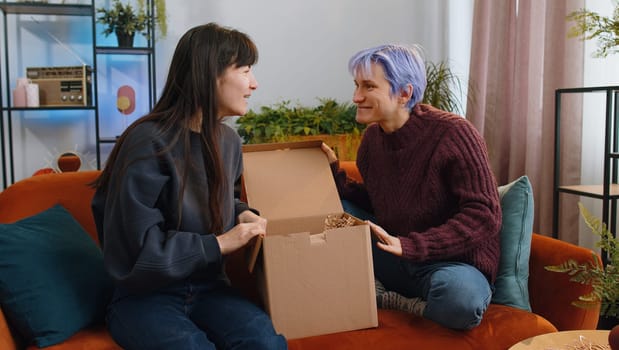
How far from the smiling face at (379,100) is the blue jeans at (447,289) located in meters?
0.45

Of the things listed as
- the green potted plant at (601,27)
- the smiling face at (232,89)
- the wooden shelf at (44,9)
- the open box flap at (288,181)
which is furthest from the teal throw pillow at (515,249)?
the wooden shelf at (44,9)

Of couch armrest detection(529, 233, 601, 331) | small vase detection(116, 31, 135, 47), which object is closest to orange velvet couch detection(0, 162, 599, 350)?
couch armrest detection(529, 233, 601, 331)

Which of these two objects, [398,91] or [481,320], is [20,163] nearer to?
[398,91]

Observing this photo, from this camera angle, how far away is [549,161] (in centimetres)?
296

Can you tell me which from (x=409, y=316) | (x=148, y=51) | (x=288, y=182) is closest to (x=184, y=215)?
(x=288, y=182)

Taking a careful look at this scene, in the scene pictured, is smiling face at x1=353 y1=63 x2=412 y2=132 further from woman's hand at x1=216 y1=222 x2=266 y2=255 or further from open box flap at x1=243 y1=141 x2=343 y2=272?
woman's hand at x1=216 y1=222 x2=266 y2=255

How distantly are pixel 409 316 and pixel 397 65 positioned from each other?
0.78m

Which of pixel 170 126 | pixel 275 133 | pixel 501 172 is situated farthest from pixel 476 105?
pixel 170 126

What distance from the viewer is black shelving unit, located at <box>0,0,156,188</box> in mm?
3750

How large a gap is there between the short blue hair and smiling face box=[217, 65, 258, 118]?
1.39ft

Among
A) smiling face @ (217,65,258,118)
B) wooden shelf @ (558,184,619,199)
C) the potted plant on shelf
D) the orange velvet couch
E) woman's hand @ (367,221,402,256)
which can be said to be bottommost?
the orange velvet couch

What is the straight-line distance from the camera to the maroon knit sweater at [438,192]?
Answer: 1732mm

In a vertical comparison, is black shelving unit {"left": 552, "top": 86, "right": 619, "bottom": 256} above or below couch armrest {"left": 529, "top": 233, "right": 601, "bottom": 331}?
above

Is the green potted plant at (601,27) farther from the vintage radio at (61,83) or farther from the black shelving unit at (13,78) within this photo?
the vintage radio at (61,83)
